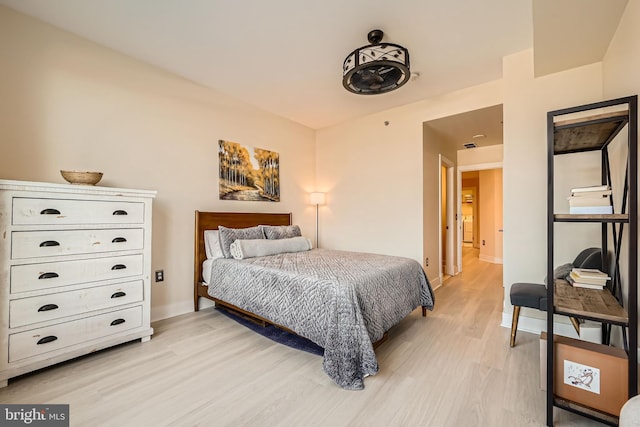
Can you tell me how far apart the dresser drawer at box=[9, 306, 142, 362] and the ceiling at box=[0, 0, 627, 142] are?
93.5 inches

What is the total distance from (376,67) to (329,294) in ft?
5.80

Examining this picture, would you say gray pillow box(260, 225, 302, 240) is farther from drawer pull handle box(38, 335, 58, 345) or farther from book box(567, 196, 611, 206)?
book box(567, 196, 611, 206)

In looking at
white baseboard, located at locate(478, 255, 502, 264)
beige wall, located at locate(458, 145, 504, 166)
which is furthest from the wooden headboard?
white baseboard, located at locate(478, 255, 502, 264)

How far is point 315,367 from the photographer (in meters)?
2.00

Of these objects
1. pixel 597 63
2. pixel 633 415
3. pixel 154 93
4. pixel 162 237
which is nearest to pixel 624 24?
pixel 597 63

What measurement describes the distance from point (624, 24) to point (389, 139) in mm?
2440

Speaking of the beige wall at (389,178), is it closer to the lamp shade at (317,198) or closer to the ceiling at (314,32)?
the lamp shade at (317,198)

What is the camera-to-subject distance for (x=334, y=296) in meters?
1.89

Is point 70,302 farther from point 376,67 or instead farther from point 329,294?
point 376,67

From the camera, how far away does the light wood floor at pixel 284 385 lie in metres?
1.50

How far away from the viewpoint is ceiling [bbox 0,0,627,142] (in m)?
2.02

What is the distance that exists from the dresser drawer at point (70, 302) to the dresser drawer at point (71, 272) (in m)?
0.07

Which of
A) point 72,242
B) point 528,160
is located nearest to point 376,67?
point 528,160

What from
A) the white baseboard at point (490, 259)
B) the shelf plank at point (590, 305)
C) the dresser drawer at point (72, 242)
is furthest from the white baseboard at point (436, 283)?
the dresser drawer at point (72, 242)
